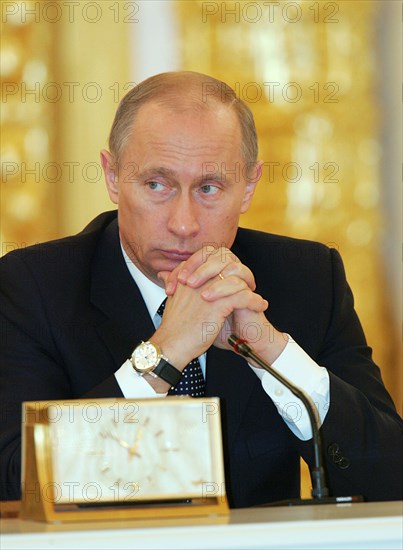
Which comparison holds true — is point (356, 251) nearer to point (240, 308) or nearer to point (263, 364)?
point (240, 308)

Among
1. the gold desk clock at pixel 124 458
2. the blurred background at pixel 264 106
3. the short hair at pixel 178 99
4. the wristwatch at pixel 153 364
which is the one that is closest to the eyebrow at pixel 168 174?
the short hair at pixel 178 99

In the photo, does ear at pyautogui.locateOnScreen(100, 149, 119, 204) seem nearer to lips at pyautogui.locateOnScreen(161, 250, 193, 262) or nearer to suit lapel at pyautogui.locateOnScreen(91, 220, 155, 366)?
suit lapel at pyautogui.locateOnScreen(91, 220, 155, 366)

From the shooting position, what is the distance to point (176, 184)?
202 cm

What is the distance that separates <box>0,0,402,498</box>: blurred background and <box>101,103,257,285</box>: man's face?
1254mm

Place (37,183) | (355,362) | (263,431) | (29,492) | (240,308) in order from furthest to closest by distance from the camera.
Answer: (37,183)
(355,362)
(263,431)
(240,308)
(29,492)

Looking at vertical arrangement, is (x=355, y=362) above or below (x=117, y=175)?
below

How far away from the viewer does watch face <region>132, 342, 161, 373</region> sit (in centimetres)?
177

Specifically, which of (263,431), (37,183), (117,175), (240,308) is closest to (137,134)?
(117,175)

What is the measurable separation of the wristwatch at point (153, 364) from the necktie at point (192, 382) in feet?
0.73

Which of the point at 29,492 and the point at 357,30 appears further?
the point at 357,30

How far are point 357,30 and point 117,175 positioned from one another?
166cm

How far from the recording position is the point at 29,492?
1.18m

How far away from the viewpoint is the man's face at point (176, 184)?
2.00 metres

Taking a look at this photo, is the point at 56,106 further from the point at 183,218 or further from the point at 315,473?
the point at 315,473
